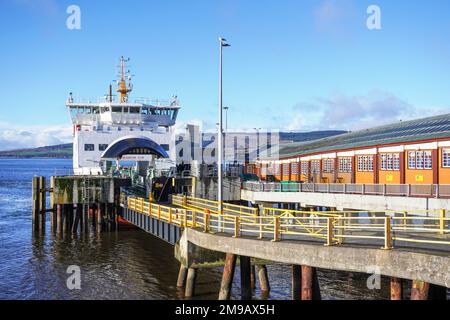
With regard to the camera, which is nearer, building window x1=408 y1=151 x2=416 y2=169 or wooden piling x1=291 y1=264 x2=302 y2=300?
wooden piling x1=291 y1=264 x2=302 y2=300

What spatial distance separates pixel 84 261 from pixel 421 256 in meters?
23.5

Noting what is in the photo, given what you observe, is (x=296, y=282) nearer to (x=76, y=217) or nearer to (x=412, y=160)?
(x=412, y=160)

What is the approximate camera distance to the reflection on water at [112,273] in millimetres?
24453

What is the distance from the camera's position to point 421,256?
13.7m

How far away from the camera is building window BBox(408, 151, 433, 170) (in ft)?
101

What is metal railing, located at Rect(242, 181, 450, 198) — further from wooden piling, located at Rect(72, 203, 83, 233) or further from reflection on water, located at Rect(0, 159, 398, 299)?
wooden piling, located at Rect(72, 203, 83, 233)

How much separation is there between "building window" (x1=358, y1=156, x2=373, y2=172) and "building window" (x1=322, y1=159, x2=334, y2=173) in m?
4.02

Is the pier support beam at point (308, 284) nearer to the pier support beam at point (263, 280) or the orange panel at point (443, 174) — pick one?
the pier support beam at point (263, 280)

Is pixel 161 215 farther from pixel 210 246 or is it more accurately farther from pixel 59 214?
pixel 59 214

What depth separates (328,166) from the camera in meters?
42.4

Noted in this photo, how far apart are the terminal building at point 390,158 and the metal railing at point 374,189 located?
273cm

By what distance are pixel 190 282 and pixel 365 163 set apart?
1939 cm

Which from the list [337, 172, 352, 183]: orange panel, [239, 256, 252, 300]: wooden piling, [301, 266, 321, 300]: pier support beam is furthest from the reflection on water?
[337, 172, 352, 183]: orange panel
